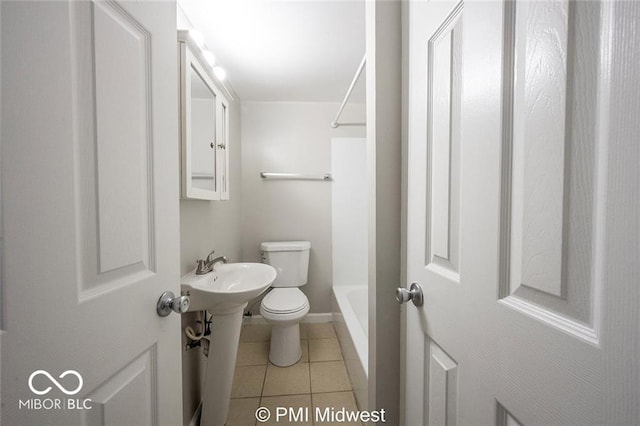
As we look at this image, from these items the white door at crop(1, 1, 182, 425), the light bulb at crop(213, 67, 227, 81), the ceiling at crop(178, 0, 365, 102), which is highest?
the ceiling at crop(178, 0, 365, 102)

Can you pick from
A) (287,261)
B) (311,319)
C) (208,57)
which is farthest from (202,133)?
(311,319)

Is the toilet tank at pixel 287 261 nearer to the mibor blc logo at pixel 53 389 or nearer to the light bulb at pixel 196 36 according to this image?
the light bulb at pixel 196 36

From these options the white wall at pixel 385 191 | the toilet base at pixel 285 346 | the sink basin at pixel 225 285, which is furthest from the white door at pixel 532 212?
the toilet base at pixel 285 346

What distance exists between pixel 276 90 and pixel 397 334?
207 cm

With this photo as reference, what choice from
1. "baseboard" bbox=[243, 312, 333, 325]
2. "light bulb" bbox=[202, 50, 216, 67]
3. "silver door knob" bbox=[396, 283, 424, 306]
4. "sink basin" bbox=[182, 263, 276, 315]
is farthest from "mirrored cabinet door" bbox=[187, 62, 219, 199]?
"baseboard" bbox=[243, 312, 333, 325]

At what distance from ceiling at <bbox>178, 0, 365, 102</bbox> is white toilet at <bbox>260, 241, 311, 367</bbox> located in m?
1.41

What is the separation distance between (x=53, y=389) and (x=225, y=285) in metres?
1.02

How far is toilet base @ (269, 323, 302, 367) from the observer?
68.4 inches

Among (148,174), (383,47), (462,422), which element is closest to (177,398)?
(148,174)

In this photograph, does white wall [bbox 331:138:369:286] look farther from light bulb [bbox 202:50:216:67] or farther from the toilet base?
light bulb [bbox 202:50:216:67]

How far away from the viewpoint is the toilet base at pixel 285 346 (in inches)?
68.4

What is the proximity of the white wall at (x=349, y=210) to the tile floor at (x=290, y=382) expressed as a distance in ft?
2.20

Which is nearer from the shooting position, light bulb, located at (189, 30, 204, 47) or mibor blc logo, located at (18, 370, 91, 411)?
mibor blc logo, located at (18, 370, 91, 411)

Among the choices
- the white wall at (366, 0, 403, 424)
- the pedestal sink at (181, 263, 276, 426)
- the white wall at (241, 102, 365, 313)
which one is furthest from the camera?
the white wall at (241, 102, 365, 313)
